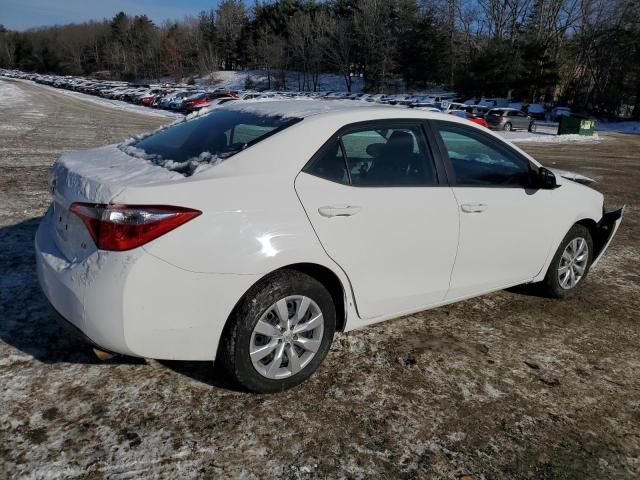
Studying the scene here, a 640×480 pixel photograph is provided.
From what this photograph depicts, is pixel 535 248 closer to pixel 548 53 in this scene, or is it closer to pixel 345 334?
pixel 345 334

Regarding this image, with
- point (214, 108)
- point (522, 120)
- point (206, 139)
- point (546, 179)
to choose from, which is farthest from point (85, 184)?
point (522, 120)

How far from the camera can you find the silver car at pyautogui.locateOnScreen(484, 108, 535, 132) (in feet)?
98.8

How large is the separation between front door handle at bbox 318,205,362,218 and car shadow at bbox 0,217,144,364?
1.43 m

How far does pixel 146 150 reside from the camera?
3.17 metres

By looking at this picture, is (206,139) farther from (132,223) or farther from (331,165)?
(132,223)

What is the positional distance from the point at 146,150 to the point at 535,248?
292cm

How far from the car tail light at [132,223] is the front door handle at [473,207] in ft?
6.05

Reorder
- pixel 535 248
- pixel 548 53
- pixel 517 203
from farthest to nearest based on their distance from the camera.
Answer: pixel 548 53, pixel 535 248, pixel 517 203

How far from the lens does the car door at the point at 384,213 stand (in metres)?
2.75

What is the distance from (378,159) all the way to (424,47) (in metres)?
66.3

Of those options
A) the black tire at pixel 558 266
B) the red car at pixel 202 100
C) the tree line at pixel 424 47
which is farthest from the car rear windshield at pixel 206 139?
the tree line at pixel 424 47

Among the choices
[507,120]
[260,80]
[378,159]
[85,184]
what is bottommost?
[507,120]

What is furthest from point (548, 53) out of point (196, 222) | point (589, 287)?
point (196, 222)

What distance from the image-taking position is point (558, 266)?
13.9 feet
